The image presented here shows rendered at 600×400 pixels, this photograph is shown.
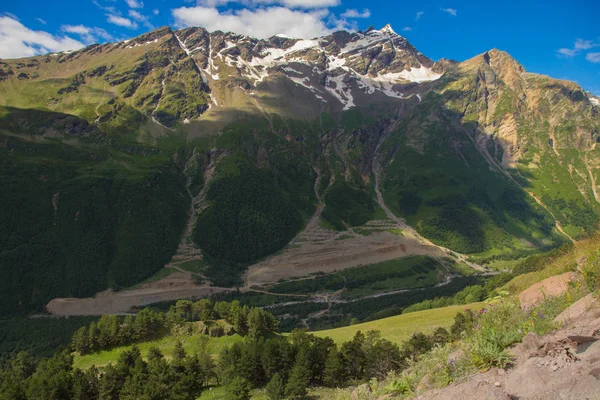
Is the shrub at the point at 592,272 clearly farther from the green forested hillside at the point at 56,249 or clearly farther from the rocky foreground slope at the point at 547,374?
the green forested hillside at the point at 56,249

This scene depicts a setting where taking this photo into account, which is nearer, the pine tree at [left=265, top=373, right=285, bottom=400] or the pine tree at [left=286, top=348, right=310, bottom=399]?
the pine tree at [left=265, top=373, right=285, bottom=400]

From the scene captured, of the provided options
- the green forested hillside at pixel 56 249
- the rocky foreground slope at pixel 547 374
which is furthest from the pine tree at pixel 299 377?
the green forested hillside at pixel 56 249

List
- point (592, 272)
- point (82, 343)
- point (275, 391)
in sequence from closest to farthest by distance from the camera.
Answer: point (592, 272)
point (275, 391)
point (82, 343)

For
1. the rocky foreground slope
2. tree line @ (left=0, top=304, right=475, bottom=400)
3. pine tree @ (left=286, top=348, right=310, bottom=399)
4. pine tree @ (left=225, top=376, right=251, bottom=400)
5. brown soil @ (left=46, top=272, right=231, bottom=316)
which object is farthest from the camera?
brown soil @ (left=46, top=272, right=231, bottom=316)

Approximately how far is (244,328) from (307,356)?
1832 centimetres

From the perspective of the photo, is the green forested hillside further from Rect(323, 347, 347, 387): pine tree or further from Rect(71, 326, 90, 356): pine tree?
Rect(323, 347, 347, 387): pine tree

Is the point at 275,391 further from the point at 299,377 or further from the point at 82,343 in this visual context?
the point at 82,343

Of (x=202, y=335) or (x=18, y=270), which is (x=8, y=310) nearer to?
(x=18, y=270)

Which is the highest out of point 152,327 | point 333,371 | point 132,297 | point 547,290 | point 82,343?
Result: point 547,290

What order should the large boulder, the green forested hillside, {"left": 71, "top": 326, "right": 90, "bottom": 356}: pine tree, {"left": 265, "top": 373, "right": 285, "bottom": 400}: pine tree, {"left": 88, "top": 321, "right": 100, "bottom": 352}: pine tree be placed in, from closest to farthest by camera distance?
the large boulder → {"left": 265, "top": 373, "right": 285, "bottom": 400}: pine tree → {"left": 71, "top": 326, "right": 90, "bottom": 356}: pine tree → {"left": 88, "top": 321, "right": 100, "bottom": 352}: pine tree → the green forested hillside

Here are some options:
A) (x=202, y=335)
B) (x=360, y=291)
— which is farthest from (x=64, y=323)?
(x=360, y=291)

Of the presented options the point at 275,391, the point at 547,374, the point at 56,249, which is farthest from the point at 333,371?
the point at 56,249

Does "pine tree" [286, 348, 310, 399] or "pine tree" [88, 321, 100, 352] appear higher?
"pine tree" [88, 321, 100, 352]

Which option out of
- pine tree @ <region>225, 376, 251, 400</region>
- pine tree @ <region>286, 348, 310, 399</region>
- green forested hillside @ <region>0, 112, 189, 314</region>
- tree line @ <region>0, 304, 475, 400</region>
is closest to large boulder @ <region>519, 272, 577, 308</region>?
tree line @ <region>0, 304, 475, 400</region>
